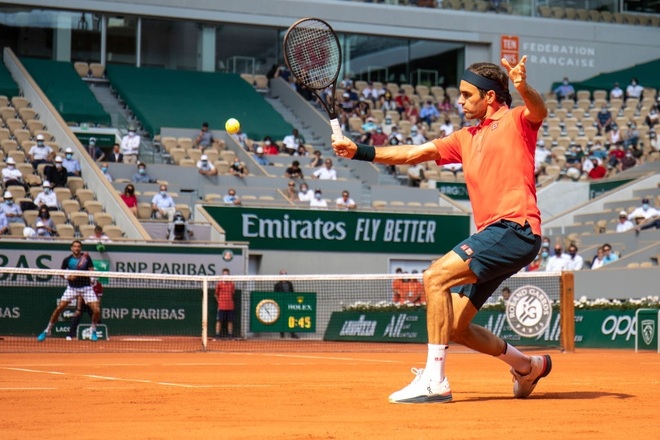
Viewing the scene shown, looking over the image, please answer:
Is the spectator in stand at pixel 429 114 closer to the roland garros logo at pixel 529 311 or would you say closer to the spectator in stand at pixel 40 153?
the spectator in stand at pixel 40 153

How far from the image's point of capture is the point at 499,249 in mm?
7402

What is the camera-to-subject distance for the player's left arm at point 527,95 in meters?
7.07

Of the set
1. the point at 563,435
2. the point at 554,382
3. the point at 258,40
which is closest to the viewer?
the point at 563,435

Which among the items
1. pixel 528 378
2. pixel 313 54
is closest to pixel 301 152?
pixel 313 54

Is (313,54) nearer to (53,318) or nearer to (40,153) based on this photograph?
(53,318)

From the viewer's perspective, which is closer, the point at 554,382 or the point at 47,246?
the point at 554,382

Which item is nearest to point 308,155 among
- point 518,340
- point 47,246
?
point 47,246

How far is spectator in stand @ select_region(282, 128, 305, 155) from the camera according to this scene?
3381cm

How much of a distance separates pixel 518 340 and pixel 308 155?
13.7 m

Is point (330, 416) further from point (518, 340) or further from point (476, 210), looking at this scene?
point (518, 340)

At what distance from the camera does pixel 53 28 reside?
3738cm

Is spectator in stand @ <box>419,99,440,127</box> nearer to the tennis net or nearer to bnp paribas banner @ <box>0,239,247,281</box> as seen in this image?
bnp paribas banner @ <box>0,239,247,281</box>

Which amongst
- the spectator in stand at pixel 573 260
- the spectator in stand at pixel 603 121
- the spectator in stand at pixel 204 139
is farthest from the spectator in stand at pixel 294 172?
the spectator in stand at pixel 603 121

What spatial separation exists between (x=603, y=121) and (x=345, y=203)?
13373mm
